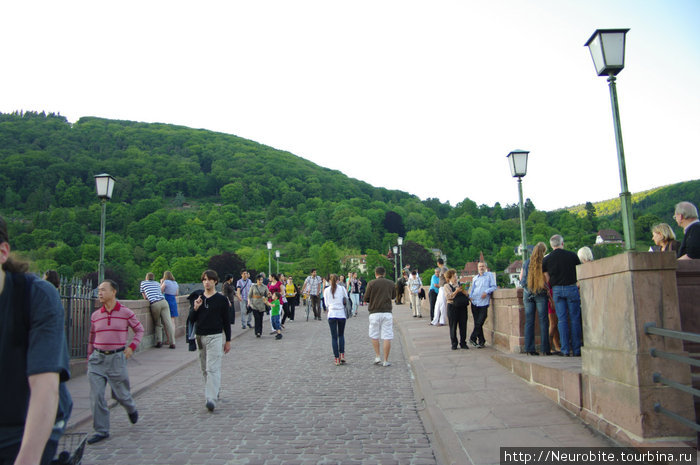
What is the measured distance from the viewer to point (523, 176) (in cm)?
1230

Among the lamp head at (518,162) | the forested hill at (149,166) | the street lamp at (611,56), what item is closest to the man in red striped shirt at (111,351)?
the street lamp at (611,56)

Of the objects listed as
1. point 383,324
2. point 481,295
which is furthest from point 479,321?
point 383,324

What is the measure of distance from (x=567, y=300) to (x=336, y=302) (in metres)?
4.55

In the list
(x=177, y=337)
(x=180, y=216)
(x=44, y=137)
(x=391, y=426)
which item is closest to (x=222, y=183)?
(x=180, y=216)

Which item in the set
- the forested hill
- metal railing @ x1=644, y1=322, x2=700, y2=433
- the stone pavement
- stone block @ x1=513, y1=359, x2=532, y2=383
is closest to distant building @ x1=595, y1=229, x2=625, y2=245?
the forested hill

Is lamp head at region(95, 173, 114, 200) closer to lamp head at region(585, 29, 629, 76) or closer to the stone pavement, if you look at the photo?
the stone pavement

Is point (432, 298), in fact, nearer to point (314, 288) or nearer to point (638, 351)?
point (314, 288)

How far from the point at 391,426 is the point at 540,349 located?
12.5 ft

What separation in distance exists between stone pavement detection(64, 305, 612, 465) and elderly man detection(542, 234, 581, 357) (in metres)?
0.99

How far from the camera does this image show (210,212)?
13325 centimetres

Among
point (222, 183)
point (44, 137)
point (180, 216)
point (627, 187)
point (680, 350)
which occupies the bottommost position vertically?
point (680, 350)

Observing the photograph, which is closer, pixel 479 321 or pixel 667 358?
pixel 667 358

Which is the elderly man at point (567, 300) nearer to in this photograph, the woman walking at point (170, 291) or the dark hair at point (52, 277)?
the dark hair at point (52, 277)

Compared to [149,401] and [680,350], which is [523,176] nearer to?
[680,350]
